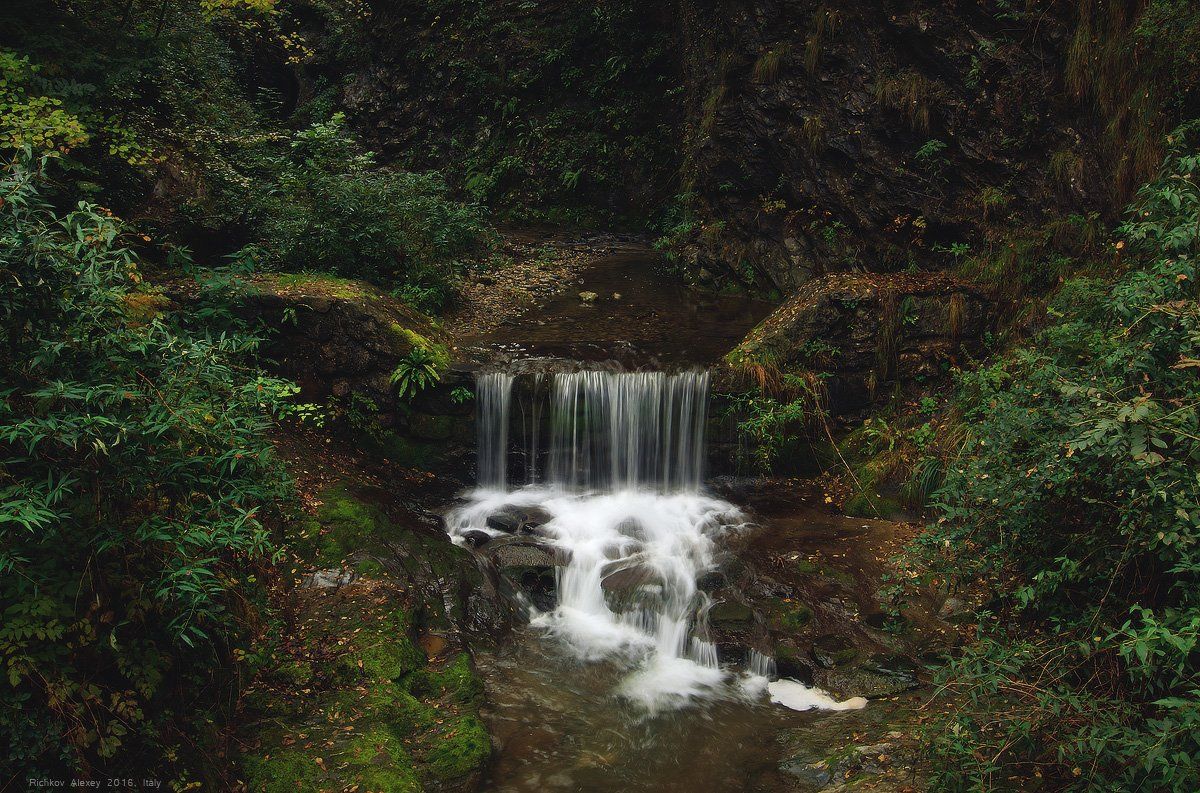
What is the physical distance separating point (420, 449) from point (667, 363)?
12.5 feet

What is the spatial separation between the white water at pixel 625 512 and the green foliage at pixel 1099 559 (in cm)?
272

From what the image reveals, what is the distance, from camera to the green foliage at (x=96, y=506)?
3.49 meters

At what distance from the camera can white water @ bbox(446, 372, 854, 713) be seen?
7.13 meters

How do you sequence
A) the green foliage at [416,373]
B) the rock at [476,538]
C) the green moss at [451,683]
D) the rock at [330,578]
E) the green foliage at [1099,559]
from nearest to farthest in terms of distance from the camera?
the green foliage at [1099,559] < the green moss at [451,683] < the rock at [330,578] < the rock at [476,538] < the green foliage at [416,373]

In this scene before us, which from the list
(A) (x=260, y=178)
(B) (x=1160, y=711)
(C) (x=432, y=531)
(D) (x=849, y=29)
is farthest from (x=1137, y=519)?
(A) (x=260, y=178)

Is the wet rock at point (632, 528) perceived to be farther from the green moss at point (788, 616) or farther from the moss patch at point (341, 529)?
the moss patch at point (341, 529)

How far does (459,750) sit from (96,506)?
10.3ft

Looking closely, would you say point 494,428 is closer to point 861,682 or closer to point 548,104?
point 861,682

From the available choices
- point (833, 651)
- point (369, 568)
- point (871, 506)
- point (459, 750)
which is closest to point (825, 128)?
point (871, 506)

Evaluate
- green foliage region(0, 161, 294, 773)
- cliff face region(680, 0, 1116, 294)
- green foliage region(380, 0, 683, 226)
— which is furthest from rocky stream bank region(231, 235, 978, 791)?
green foliage region(380, 0, 683, 226)

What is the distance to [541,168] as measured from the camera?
19156mm

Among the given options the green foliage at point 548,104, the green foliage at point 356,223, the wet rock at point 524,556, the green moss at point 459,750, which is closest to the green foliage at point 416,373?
the green foliage at point 356,223

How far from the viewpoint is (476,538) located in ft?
28.2

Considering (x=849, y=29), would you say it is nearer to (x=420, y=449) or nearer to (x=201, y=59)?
(x=420, y=449)
